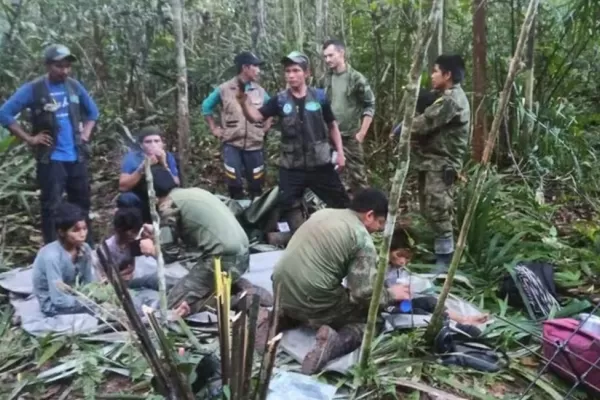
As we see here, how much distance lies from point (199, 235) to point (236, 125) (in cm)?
235

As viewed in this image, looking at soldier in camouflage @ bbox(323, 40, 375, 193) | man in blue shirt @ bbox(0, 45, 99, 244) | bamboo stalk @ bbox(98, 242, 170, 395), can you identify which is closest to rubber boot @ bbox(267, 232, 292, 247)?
soldier in camouflage @ bbox(323, 40, 375, 193)

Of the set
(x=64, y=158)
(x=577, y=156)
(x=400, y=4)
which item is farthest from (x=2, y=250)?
(x=577, y=156)

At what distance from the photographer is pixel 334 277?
4250 mm

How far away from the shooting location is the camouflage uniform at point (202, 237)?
4582mm

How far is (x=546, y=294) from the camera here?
4.91 meters

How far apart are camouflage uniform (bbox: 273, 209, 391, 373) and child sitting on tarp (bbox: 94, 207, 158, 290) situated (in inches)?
43.8

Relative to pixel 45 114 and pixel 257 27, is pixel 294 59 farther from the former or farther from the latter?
pixel 257 27

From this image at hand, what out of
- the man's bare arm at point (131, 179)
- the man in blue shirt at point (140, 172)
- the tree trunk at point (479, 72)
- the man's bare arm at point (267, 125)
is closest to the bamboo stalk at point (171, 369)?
the man in blue shirt at point (140, 172)

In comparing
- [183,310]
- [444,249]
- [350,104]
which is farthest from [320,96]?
[183,310]

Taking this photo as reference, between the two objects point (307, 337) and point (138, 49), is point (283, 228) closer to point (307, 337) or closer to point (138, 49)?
point (307, 337)

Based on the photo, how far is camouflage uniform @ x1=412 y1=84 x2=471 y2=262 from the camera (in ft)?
18.6

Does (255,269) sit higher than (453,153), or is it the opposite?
(453,153)

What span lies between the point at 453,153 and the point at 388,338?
201 centimetres

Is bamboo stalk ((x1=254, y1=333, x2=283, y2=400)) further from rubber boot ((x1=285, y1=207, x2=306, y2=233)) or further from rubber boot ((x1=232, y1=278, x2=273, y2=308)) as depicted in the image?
rubber boot ((x1=285, y1=207, x2=306, y2=233))
